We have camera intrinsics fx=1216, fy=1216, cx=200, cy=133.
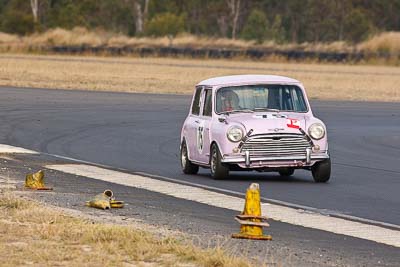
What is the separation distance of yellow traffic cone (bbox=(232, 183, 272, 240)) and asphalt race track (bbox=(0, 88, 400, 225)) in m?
2.33

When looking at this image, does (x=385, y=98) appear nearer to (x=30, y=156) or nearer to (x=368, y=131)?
(x=368, y=131)

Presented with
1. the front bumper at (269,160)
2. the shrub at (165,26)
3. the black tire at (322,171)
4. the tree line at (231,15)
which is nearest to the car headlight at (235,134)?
the front bumper at (269,160)

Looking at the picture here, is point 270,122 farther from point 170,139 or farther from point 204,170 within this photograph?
point 170,139

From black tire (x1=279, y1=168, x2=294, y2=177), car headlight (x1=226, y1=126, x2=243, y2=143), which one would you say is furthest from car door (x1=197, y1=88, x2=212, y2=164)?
black tire (x1=279, y1=168, x2=294, y2=177)

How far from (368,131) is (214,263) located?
1975cm

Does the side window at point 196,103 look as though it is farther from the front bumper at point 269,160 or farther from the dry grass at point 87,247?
the dry grass at point 87,247

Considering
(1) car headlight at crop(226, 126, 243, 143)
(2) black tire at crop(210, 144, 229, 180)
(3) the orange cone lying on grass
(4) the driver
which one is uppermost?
(4) the driver

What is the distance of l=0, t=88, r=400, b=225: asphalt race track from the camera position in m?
16.2

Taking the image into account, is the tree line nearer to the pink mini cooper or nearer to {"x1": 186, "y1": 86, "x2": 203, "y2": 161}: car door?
{"x1": 186, "y1": 86, "x2": 203, "y2": 161}: car door

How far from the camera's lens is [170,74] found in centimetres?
5466

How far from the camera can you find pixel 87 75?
52.2 m

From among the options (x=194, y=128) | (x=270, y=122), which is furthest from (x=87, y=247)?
(x=194, y=128)

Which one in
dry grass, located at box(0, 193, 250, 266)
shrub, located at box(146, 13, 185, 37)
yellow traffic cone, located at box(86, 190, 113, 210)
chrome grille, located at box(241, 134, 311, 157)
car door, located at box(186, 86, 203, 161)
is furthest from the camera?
shrub, located at box(146, 13, 185, 37)

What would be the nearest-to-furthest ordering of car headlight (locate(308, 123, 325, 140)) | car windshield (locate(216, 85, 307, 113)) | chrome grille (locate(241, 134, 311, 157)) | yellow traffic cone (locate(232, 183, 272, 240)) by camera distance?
yellow traffic cone (locate(232, 183, 272, 240)) → chrome grille (locate(241, 134, 311, 157)) → car headlight (locate(308, 123, 325, 140)) → car windshield (locate(216, 85, 307, 113))
